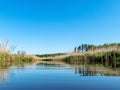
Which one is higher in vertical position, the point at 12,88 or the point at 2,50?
the point at 2,50

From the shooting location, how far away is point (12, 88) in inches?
300

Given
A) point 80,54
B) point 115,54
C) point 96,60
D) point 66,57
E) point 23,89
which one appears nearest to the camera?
Answer: point 23,89

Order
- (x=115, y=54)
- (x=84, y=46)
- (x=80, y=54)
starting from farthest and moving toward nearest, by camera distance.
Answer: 1. (x=84, y=46)
2. (x=80, y=54)
3. (x=115, y=54)

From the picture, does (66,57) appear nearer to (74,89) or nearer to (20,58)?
(20,58)

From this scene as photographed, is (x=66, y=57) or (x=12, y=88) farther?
(x=66, y=57)

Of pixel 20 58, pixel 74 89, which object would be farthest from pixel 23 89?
pixel 20 58

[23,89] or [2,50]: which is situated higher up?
[2,50]

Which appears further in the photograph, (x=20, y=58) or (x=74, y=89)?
(x=20, y=58)

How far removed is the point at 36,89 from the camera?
25.0ft

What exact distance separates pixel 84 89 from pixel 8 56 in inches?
681

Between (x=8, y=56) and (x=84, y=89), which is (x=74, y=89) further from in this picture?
(x=8, y=56)

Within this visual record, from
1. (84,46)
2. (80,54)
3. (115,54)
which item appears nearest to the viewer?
(115,54)

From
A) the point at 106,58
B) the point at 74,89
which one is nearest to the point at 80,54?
the point at 106,58

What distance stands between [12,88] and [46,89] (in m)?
0.95
